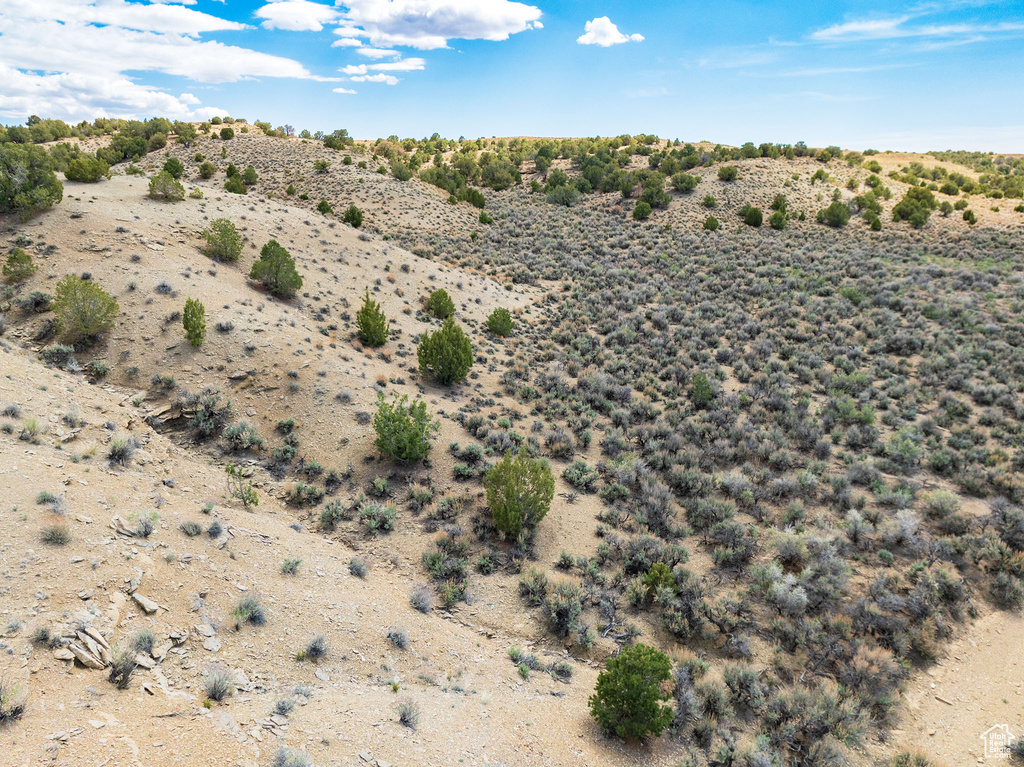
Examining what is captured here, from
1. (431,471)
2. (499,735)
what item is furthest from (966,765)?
(431,471)

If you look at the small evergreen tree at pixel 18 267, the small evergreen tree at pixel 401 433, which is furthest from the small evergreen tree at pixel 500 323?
the small evergreen tree at pixel 18 267

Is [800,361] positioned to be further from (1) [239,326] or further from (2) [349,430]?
(1) [239,326]

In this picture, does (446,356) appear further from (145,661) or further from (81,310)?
(145,661)

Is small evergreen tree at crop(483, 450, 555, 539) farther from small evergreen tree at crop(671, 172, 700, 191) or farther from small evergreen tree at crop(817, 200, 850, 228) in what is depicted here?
small evergreen tree at crop(671, 172, 700, 191)

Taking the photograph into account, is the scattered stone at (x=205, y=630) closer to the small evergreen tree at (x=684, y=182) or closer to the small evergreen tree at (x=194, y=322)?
the small evergreen tree at (x=194, y=322)

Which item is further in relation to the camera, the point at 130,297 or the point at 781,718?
the point at 130,297

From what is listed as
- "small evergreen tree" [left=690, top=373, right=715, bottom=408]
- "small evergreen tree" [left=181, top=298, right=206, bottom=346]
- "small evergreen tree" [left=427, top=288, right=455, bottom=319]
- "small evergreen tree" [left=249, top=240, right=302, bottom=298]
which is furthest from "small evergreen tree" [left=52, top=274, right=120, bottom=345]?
"small evergreen tree" [left=690, top=373, right=715, bottom=408]
